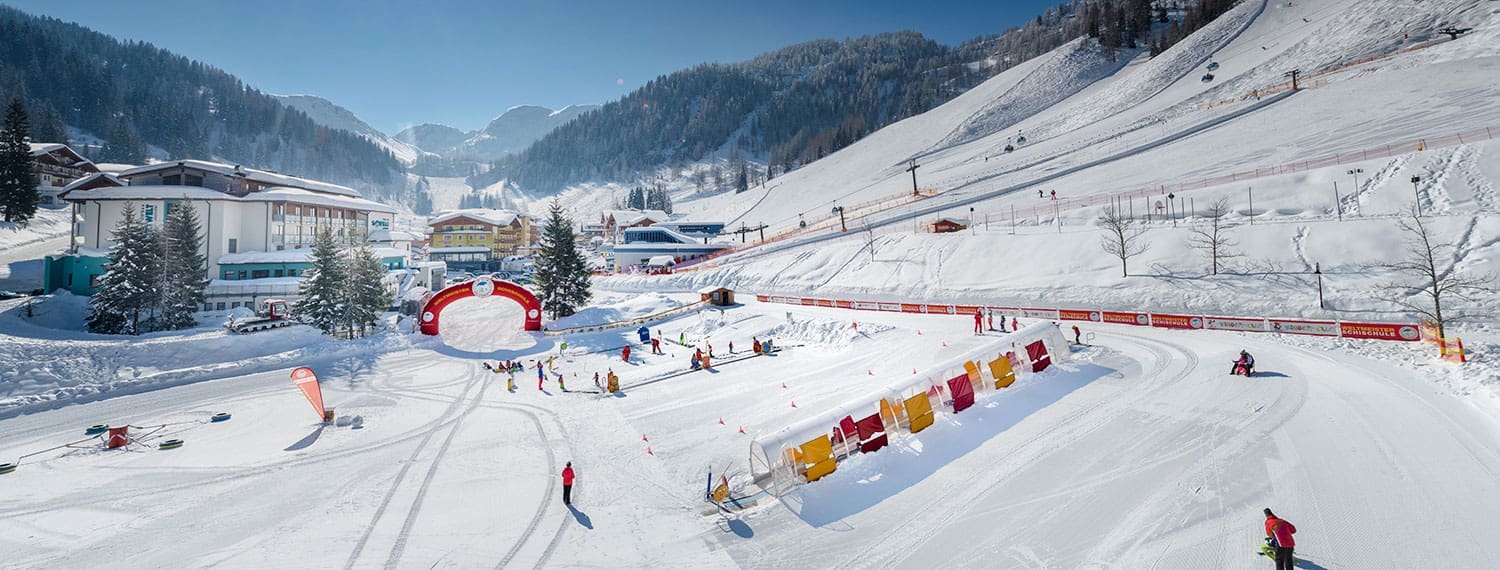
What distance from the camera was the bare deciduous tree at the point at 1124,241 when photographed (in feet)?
102

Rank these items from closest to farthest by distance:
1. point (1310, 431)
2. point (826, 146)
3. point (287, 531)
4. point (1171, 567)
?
point (1171, 567), point (287, 531), point (1310, 431), point (826, 146)

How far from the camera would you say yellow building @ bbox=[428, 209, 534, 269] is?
80.1 meters

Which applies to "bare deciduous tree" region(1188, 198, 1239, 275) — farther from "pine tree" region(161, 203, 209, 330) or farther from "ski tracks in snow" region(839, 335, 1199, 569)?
"pine tree" region(161, 203, 209, 330)

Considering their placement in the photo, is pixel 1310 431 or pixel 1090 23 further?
pixel 1090 23

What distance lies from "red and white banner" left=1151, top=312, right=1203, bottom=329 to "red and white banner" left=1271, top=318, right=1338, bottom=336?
2424mm

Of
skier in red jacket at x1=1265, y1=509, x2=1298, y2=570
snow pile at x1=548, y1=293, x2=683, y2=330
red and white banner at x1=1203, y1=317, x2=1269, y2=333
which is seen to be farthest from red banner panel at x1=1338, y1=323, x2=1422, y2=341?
snow pile at x1=548, y1=293, x2=683, y2=330

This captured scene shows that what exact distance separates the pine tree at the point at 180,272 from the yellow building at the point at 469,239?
46424 millimetres

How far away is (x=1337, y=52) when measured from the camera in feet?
206

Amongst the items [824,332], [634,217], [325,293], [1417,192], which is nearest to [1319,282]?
[1417,192]

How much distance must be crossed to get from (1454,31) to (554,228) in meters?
93.5

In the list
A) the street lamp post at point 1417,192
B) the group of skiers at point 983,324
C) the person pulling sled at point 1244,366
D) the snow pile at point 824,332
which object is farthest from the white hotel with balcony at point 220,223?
the street lamp post at point 1417,192

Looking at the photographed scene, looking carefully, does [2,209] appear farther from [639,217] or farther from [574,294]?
[639,217]

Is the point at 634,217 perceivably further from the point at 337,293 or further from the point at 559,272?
the point at 337,293

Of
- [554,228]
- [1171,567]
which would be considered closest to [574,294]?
[554,228]
